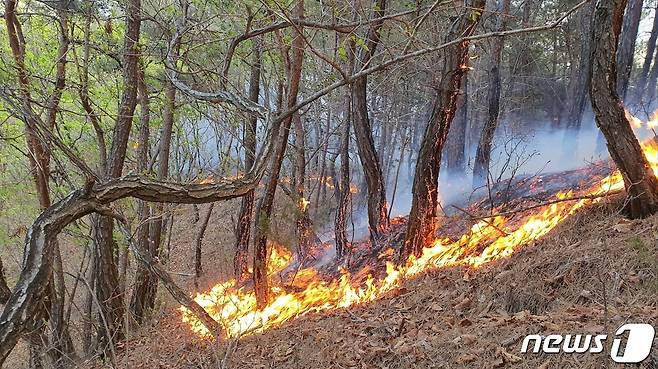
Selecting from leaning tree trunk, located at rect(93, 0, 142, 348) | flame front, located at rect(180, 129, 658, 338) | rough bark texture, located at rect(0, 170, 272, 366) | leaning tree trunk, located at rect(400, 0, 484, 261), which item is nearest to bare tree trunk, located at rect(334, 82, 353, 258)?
flame front, located at rect(180, 129, 658, 338)

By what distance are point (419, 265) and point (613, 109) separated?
439 cm

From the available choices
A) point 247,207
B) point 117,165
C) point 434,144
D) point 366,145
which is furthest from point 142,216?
point 434,144

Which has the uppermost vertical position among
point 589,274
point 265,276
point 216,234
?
point 589,274

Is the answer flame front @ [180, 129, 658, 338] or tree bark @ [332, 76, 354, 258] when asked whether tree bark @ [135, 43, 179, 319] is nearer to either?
flame front @ [180, 129, 658, 338]

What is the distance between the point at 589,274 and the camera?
5.48 metres

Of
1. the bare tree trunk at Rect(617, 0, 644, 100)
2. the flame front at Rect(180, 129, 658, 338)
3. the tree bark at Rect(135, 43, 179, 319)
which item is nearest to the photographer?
the flame front at Rect(180, 129, 658, 338)

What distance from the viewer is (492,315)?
5.46 meters

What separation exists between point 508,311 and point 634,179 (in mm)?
2473

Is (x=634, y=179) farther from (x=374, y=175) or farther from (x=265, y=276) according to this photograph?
(x=265, y=276)

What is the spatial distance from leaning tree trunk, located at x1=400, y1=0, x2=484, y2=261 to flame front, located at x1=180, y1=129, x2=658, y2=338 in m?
0.35

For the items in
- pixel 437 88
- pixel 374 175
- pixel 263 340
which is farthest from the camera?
pixel 374 175

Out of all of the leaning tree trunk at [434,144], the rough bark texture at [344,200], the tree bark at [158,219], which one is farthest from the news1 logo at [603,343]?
the tree bark at [158,219]

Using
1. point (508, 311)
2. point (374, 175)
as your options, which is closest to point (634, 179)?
point (508, 311)

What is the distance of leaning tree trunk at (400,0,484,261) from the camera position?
28.0 feet
